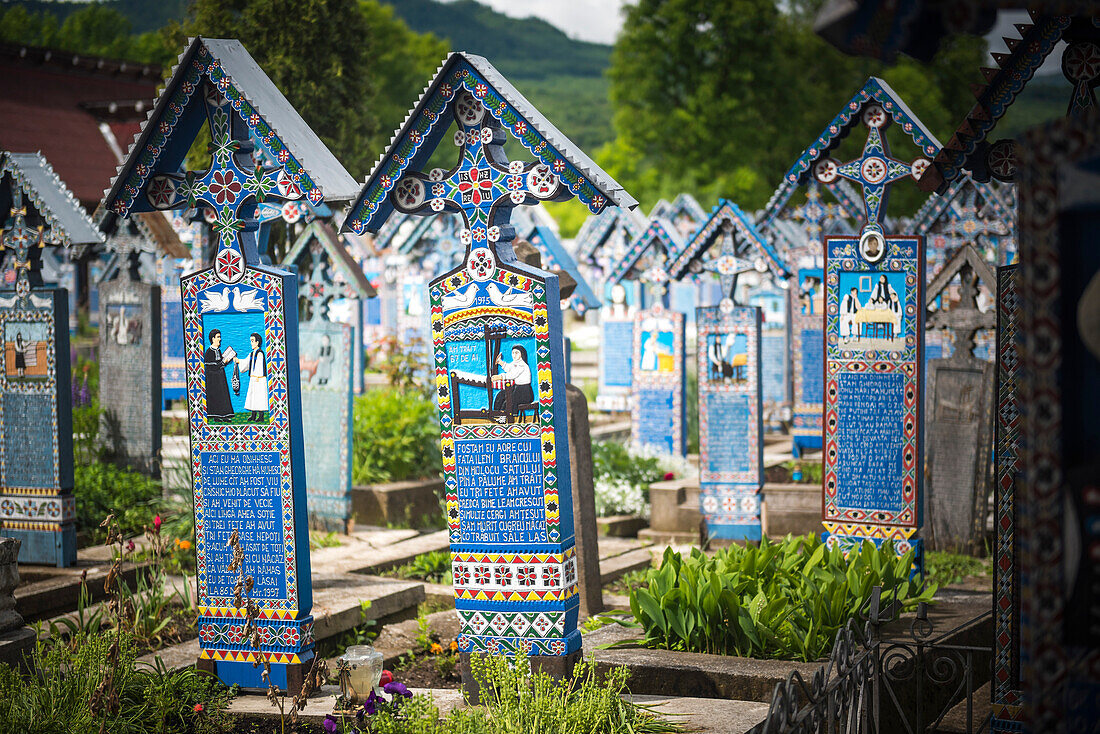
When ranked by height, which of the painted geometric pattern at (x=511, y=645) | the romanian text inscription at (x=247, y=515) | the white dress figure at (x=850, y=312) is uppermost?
the white dress figure at (x=850, y=312)

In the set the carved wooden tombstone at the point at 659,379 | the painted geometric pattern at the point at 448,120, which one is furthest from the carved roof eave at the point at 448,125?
the carved wooden tombstone at the point at 659,379

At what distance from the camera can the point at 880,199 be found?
330 inches

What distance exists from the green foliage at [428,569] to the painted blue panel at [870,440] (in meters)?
3.29

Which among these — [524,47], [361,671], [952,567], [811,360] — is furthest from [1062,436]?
[524,47]

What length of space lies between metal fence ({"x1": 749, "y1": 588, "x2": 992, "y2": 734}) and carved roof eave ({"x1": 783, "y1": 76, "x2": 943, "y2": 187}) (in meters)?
3.72

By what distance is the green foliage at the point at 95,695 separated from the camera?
5059mm

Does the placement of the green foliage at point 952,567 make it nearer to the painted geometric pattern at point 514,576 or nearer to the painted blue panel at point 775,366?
the painted geometric pattern at point 514,576

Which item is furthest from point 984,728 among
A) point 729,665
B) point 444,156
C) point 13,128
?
point 444,156

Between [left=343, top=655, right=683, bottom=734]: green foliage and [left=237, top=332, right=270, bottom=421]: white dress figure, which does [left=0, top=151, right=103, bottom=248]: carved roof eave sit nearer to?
[left=237, top=332, right=270, bottom=421]: white dress figure

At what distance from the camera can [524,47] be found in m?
139

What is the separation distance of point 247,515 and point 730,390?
560cm

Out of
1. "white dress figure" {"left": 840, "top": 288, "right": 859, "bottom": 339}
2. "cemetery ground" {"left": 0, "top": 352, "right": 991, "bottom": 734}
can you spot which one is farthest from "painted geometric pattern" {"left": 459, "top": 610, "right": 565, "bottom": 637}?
"white dress figure" {"left": 840, "top": 288, "right": 859, "bottom": 339}

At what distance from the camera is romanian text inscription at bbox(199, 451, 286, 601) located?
6.02 meters

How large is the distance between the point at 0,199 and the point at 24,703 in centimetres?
492
